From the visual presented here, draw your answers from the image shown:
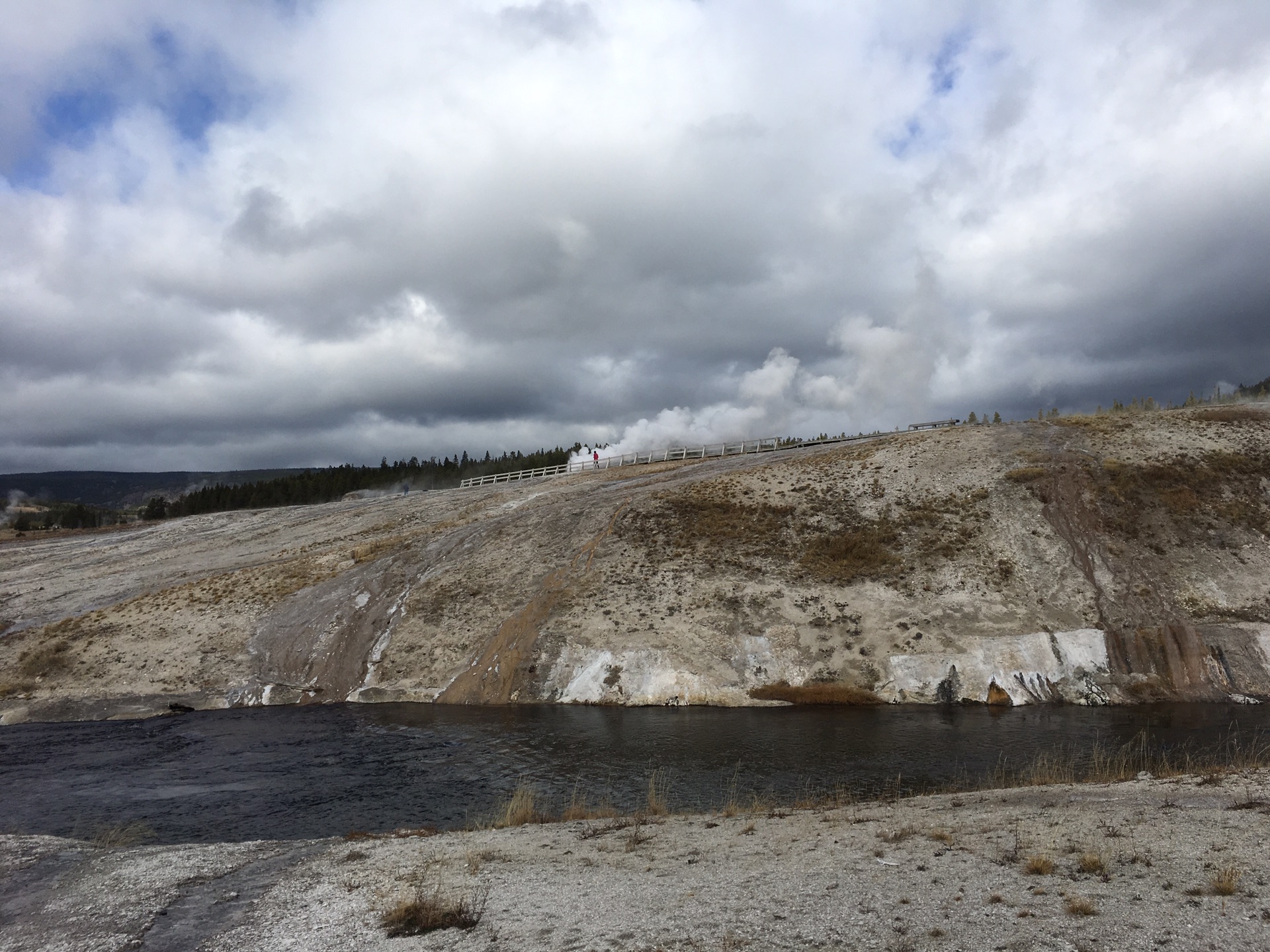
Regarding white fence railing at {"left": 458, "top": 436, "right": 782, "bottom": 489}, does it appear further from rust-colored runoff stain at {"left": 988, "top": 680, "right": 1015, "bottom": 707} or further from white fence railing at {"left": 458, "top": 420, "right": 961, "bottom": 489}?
rust-colored runoff stain at {"left": 988, "top": 680, "right": 1015, "bottom": 707}

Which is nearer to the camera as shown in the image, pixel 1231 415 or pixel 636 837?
pixel 636 837

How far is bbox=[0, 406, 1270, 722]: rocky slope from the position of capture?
3278 centimetres

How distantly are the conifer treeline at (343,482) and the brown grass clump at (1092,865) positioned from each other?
4779 inches

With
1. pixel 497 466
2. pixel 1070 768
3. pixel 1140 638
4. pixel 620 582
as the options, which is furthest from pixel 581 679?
pixel 497 466

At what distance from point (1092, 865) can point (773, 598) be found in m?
26.1

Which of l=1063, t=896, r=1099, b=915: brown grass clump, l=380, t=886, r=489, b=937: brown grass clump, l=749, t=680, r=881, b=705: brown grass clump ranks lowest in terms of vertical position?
l=749, t=680, r=881, b=705: brown grass clump

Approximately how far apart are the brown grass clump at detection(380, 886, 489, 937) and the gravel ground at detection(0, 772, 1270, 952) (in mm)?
224

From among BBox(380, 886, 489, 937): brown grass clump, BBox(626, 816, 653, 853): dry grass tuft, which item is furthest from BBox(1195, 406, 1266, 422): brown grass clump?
BBox(380, 886, 489, 937): brown grass clump

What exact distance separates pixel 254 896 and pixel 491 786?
9.33 metres

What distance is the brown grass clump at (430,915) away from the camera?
1104 cm

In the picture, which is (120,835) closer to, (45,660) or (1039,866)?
(1039,866)

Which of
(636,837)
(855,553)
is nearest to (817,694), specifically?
(855,553)

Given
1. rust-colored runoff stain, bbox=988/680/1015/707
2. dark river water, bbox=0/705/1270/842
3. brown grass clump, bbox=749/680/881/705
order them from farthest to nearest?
brown grass clump, bbox=749/680/881/705 → rust-colored runoff stain, bbox=988/680/1015/707 → dark river water, bbox=0/705/1270/842

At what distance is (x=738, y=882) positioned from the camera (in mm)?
12328
